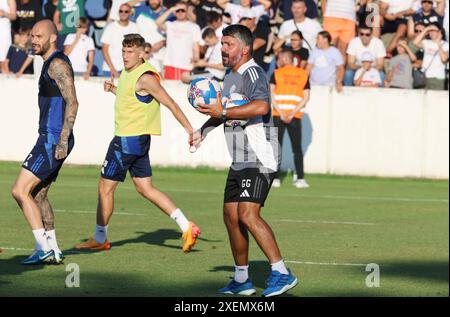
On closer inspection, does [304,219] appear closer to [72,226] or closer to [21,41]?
[72,226]

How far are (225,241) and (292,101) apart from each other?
25.8 feet

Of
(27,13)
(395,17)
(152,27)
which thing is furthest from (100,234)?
(395,17)

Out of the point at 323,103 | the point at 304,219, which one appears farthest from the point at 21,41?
the point at 304,219

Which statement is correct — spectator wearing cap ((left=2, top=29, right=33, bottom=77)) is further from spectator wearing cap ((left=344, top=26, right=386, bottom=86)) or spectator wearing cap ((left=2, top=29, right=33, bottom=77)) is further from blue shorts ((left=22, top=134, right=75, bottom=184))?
blue shorts ((left=22, top=134, right=75, bottom=184))

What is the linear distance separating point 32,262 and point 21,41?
13.3 metres

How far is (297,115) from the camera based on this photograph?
21562 mm

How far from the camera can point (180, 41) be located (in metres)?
23.7

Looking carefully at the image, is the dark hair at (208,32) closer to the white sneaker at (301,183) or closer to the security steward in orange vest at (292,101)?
the security steward in orange vest at (292,101)

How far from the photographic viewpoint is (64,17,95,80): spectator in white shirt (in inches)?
925

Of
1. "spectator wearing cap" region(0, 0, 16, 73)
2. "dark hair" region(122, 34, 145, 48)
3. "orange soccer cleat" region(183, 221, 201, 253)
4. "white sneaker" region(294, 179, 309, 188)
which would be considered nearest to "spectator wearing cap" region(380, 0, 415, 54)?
"white sneaker" region(294, 179, 309, 188)

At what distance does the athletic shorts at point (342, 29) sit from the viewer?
2412cm

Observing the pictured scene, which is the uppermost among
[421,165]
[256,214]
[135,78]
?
[135,78]
